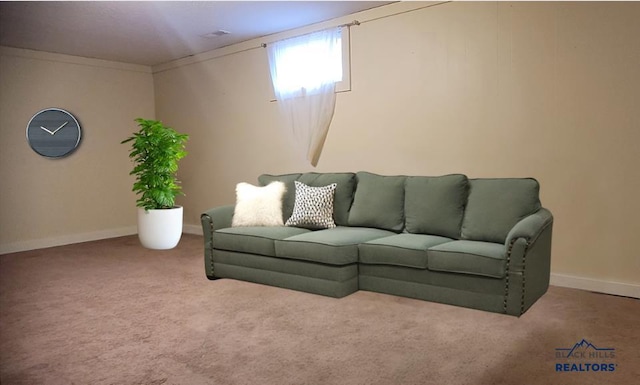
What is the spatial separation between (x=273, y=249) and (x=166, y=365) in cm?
142

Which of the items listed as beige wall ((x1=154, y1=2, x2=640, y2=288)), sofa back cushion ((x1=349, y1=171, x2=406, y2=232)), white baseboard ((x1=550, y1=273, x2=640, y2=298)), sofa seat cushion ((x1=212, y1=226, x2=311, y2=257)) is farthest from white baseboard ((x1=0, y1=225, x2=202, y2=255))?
white baseboard ((x1=550, y1=273, x2=640, y2=298))

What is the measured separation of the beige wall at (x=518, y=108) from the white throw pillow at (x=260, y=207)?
0.94 meters

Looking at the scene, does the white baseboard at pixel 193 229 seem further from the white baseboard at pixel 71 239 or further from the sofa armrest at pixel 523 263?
the sofa armrest at pixel 523 263

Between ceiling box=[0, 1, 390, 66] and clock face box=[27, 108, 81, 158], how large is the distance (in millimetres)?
789

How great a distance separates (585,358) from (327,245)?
1.70m

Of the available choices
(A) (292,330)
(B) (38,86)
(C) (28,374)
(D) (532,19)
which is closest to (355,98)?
(D) (532,19)

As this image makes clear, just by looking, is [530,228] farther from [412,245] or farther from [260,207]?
[260,207]

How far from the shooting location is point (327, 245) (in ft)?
11.5

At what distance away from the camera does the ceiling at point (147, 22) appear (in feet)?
14.4

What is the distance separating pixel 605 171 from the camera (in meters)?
3.55

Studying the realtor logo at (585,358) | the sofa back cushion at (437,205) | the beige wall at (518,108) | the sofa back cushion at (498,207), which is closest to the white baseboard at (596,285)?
the beige wall at (518,108)

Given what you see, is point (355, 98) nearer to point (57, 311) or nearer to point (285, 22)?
point (285, 22)

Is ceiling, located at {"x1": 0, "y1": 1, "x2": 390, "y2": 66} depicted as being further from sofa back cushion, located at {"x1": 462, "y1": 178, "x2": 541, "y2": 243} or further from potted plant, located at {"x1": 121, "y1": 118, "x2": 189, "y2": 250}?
sofa back cushion, located at {"x1": 462, "y1": 178, "x2": 541, "y2": 243}

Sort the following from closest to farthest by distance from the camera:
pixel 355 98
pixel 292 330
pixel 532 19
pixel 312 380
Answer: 1. pixel 312 380
2. pixel 292 330
3. pixel 532 19
4. pixel 355 98
